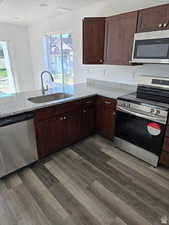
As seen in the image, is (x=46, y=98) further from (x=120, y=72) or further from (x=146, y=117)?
(x=146, y=117)

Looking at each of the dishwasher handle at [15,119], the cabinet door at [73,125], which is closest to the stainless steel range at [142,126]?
the cabinet door at [73,125]

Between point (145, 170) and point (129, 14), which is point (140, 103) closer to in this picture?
point (145, 170)

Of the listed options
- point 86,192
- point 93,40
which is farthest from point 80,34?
point 86,192

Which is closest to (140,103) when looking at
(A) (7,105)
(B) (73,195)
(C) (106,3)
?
(B) (73,195)

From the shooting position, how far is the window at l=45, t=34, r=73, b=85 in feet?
13.2

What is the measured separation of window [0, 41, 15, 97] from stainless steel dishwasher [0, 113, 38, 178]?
3480mm

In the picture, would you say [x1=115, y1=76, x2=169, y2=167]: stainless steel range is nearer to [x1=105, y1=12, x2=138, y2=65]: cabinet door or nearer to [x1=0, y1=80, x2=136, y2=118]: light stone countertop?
[x1=0, y1=80, x2=136, y2=118]: light stone countertop

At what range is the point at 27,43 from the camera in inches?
201

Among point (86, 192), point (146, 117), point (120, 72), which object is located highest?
point (120, 72)

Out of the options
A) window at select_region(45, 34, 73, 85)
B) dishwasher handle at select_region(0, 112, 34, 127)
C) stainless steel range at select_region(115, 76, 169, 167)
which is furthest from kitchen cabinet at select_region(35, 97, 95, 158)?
window at select_region(45, 34, 73, 85)

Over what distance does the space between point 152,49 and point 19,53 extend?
4.51 meters

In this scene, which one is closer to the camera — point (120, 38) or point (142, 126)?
point (142, 126)

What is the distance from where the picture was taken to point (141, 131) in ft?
7.14

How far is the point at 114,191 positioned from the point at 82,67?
2763 mm
